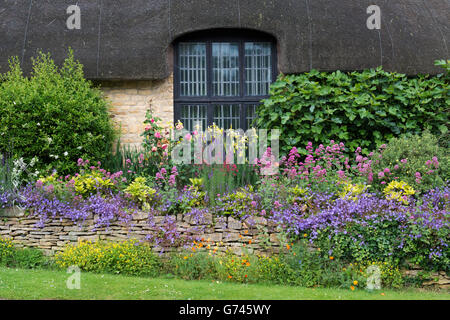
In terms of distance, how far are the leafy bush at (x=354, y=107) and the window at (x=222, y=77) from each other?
0.55 meters

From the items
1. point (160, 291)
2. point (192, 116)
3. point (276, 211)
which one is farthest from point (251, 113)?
point (160, 291)

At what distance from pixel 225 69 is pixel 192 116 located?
3.50ft

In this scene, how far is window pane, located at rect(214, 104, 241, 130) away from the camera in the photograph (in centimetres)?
812

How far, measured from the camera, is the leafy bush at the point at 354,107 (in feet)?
24.5

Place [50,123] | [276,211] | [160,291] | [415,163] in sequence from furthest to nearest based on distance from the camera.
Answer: [50,123] → [415,163] → [276,211] → [160,291]

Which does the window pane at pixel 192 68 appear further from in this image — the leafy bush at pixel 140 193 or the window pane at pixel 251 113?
the leafy bush at pixel 140 193

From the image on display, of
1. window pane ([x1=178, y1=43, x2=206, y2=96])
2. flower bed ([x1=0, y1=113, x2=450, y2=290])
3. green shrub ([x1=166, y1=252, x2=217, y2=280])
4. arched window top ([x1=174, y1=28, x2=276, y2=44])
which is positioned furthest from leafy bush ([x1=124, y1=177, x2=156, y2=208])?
arched window top ([x1=174, y1=28, x2=276, y2=44])

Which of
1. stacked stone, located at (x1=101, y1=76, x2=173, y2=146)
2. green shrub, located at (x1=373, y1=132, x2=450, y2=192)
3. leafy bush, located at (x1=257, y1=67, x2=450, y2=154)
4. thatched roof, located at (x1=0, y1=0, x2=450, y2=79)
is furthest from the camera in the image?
stacked stone, located at (x1=101, y1=76, x2=173, y2=146)

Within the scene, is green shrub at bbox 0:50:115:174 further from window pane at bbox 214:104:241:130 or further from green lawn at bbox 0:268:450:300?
green lawn at bbox 0:268:450:300

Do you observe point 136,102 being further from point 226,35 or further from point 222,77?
point 226,35

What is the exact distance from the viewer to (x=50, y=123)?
7086 millimetres

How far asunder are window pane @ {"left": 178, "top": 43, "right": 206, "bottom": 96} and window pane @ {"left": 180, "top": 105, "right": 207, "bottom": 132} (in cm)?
26

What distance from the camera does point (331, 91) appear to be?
755 centimetres
